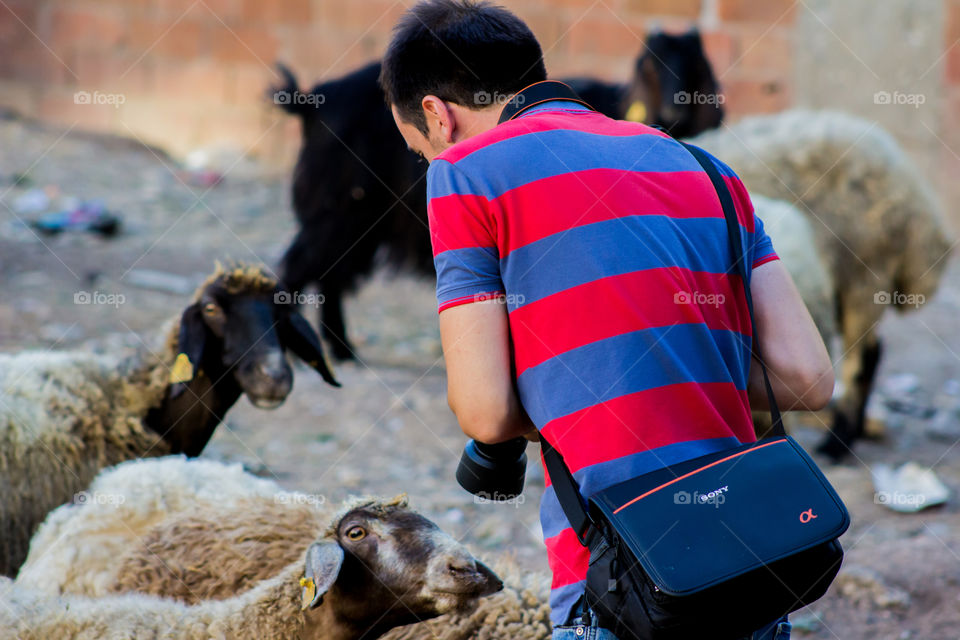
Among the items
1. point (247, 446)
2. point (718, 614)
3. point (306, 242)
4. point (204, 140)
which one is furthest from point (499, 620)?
point (204, 140)

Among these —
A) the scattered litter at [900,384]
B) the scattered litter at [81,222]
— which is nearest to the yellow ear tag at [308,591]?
the scattered litter at [900,384]

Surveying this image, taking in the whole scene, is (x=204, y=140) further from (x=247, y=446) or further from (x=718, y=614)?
(x=718, y=614)

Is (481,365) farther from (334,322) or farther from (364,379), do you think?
(334,322)

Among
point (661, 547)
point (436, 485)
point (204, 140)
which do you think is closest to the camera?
point (661, 547)

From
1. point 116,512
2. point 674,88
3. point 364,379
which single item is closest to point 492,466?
point 116,512

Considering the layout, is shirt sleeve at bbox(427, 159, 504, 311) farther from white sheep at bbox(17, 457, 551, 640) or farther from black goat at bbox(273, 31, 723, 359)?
→ black goat at bbox(273, 31, 723, 359)

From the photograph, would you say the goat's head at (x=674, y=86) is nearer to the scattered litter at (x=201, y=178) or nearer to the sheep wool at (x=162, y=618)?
the sheep wool at (x=162, y=618)

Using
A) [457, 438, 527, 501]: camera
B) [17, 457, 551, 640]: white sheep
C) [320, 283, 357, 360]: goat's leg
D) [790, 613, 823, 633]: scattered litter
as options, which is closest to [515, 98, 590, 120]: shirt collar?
[457, 438, 527, 501]: camera

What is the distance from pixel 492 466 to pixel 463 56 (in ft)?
2.53

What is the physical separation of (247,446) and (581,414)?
3.40 metres

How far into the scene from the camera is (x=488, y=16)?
5.82ft

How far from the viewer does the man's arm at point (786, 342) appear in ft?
5.64

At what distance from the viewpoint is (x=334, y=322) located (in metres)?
6.21

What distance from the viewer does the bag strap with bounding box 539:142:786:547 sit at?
5.04 ft
